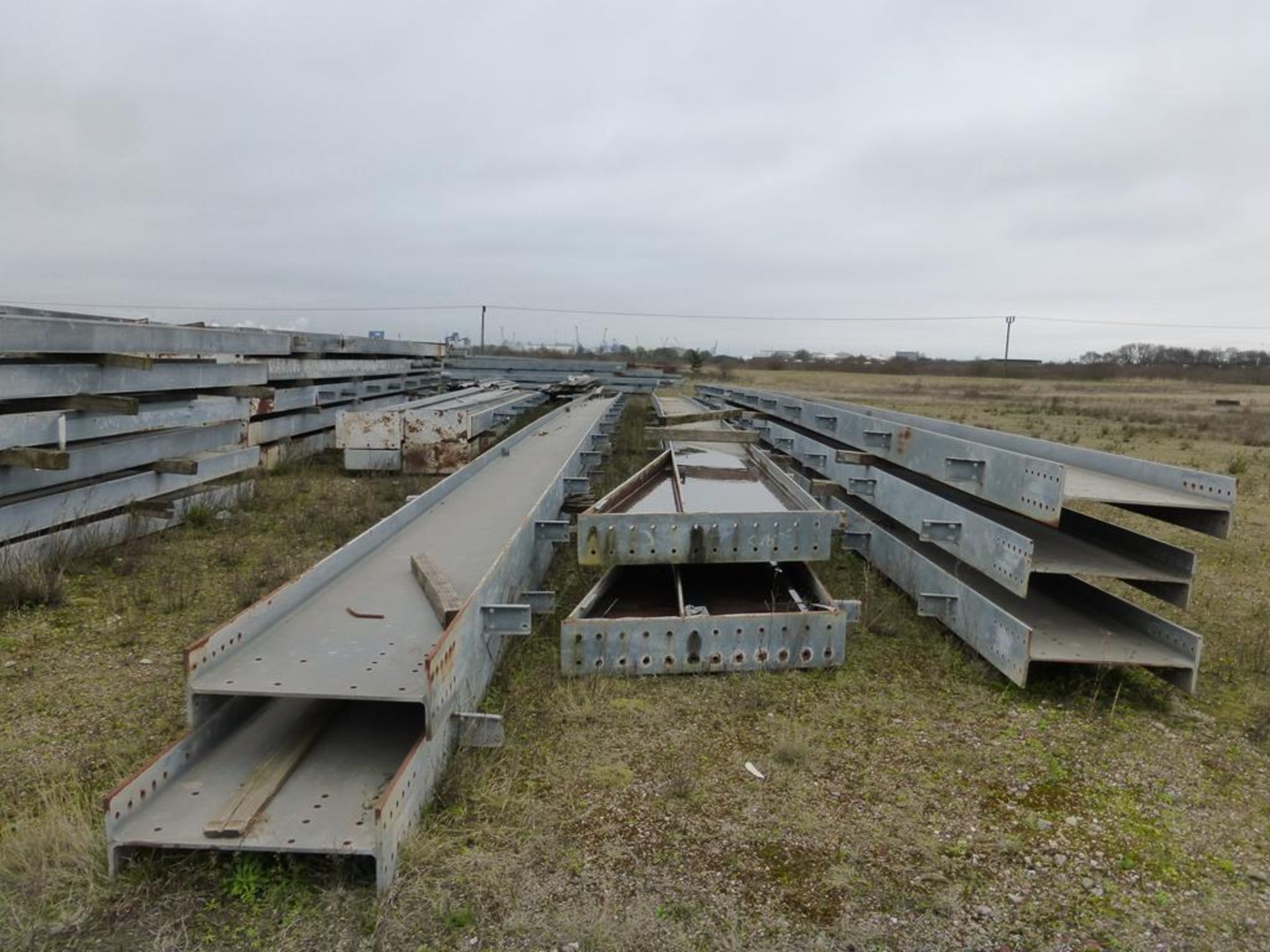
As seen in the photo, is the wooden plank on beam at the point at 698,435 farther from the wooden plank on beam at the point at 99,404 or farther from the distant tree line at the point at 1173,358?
the distant tree line at the point at 1173,358

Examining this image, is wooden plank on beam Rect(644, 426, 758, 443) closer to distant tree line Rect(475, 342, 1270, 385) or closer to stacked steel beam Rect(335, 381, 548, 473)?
stacked steel beam Rect(335, 381, 548, 473)

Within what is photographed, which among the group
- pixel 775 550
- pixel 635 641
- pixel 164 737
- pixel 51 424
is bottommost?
pixel 164 737

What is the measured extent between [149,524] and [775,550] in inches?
186

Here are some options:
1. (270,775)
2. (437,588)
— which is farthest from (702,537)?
(270,775)

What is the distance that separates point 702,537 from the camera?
12.6ft

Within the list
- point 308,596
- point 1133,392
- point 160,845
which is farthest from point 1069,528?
point 1133,392

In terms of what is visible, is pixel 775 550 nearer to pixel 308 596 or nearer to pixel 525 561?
pixel 525 561

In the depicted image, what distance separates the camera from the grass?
2.06 meters

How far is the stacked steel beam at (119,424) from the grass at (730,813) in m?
0.89

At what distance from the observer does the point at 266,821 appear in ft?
7.08

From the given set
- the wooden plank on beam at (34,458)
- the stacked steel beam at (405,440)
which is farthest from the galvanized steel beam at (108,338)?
the stacked steel beam at (405,440)

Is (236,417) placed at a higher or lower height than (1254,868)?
higher

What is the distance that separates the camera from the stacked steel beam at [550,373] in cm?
1850

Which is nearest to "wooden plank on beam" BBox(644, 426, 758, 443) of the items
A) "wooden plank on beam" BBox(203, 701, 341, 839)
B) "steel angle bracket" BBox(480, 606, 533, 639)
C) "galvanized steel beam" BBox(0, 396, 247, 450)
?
"galvanized steel beam" BBox(0, 396, 247, 450)
